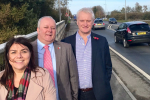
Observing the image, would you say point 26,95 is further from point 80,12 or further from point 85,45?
point 80,12

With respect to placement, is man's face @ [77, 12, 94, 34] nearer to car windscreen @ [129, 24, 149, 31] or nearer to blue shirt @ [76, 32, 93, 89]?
blue shirt @ [76, 32, 93, 89]

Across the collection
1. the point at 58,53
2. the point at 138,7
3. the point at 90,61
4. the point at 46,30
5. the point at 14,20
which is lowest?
the point at 90,61

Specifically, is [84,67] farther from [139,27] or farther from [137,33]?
[139,27]

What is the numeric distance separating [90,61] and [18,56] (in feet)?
3.47

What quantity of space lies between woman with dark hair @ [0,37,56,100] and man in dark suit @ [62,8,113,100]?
2.47 ft

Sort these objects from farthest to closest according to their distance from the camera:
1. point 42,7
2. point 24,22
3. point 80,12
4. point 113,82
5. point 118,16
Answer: point 118,16 → point 42,7 → point 24,22 → point 113,82 → point 80,12

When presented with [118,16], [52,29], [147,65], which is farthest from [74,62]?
[118,16]

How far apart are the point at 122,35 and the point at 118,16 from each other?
64412 mm

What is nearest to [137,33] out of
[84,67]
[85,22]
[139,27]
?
[139,27]

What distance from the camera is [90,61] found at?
8.19 ft

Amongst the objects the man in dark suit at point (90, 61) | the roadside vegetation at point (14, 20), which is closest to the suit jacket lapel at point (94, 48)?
the man in dark suit at point (90, 61)

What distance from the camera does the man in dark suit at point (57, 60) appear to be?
2.23 meters

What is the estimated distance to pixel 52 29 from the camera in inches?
89.7

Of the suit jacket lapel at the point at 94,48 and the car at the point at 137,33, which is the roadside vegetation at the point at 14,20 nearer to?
the car at the point at 137,33
